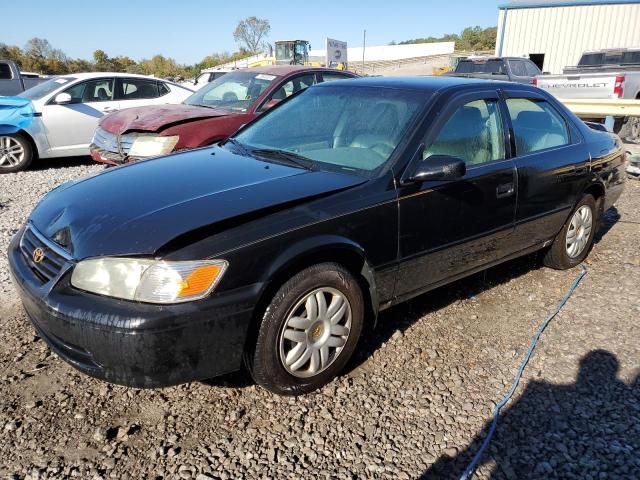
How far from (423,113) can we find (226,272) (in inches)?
64.2

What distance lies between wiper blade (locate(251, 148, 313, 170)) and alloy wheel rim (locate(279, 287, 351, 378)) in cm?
82

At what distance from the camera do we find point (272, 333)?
2.46 meters

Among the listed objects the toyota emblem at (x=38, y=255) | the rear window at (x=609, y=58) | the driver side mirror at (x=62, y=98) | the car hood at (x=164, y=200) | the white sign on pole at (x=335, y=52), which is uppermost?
the white sign on pole at (x=335, y=52)

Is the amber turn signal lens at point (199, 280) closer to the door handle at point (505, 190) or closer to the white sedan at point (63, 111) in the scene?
the door handle at point (505, 190)

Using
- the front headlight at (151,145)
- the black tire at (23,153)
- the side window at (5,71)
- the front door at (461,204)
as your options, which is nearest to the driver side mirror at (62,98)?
the black tire at (23,153)

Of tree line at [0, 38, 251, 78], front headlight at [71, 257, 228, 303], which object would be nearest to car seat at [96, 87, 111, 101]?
front headlight at [71, 257, 228, 303]

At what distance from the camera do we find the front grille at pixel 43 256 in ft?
7.98

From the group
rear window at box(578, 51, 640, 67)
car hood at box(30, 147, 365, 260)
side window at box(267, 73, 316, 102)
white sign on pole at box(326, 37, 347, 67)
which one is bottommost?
car hood at box(30, 147, 365, 260)

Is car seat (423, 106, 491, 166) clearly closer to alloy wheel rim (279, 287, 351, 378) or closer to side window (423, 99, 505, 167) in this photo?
side window (423, 99, 505, 167)

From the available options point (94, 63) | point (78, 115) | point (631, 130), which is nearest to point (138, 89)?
point (78, 115)

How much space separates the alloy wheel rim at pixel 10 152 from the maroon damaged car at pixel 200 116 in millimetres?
2189

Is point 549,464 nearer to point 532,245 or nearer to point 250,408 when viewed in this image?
point 250,408

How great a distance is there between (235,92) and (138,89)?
121 inches

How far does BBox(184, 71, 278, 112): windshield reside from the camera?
6.77 meters
